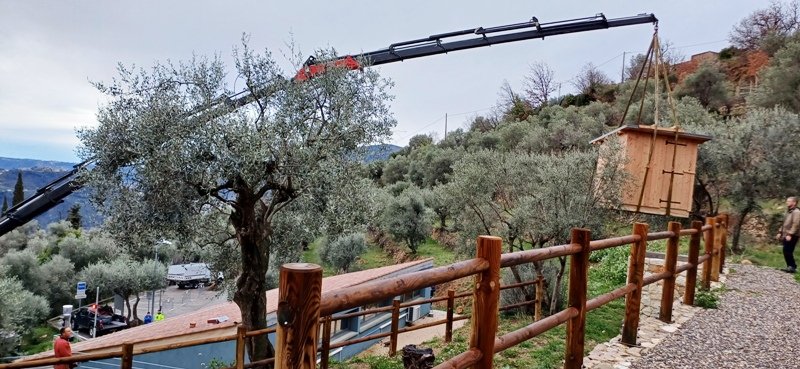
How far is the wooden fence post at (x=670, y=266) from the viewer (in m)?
5.14

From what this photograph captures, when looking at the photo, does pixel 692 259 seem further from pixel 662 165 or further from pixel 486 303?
pixel 486 303

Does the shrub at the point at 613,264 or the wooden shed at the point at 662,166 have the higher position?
the wooden shed at the point at 662,166

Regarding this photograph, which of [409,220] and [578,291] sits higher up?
[578,291]

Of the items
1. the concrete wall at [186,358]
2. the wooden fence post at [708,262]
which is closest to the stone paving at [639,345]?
the wooden fence post at [708,262]

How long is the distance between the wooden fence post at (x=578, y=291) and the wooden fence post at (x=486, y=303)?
49.9 inches

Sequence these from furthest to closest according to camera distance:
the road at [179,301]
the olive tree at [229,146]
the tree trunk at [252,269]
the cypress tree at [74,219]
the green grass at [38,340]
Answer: the cypress tree at [74,219], the road at [179,301], the green grass at [38,340], the tree trunk at [252,269], the olive tree at [229,146]

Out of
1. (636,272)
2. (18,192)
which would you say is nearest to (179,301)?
(18,192)

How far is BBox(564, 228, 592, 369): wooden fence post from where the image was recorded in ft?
10.7

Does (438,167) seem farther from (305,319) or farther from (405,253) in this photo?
(305,319)

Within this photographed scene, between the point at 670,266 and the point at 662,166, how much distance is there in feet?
9.85

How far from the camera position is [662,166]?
7496mm

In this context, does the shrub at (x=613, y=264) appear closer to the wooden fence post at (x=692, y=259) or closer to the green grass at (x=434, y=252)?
the wooden fence post at (x=692, y=259)

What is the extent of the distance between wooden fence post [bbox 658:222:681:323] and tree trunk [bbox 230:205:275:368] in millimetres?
6489

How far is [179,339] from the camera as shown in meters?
9.73
